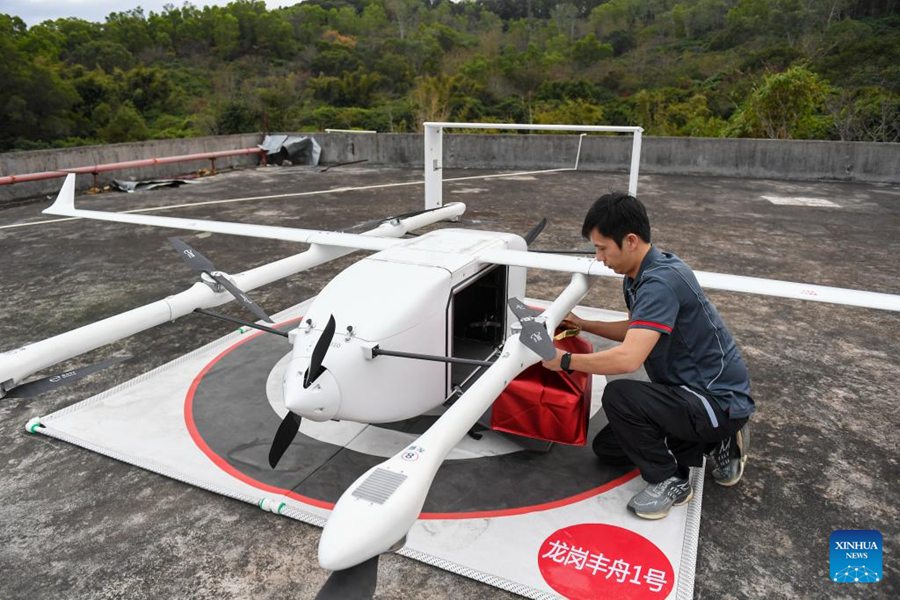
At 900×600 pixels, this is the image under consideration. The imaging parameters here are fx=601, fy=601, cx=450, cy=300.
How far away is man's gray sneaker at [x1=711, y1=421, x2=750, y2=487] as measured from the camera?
5.89 metres

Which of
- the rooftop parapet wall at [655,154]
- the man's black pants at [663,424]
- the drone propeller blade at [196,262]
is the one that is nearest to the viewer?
the man's black pants at [663,424]

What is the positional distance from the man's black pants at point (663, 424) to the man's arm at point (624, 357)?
0.55 metres

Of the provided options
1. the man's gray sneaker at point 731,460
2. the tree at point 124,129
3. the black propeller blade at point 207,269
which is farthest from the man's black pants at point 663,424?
the tree at point 124,129

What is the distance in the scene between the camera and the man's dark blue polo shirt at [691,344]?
17.1 ft

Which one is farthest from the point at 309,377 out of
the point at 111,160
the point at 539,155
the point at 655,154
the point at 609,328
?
the point at 655,154

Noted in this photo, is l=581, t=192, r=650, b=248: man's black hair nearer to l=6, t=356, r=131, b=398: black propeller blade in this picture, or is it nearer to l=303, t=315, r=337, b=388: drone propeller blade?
l=303, t=315, r=337, b=388: drone propeller blade

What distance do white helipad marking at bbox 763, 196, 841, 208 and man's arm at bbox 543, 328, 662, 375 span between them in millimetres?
17300

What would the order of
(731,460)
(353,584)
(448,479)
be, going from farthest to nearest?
(448,479), (731,460), (353,584)

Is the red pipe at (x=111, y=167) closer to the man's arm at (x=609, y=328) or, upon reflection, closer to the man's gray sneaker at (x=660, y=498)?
the man's arm at (x=609, y=328)

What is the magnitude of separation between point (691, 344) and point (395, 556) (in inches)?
125

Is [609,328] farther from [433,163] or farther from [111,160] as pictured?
[111,160]

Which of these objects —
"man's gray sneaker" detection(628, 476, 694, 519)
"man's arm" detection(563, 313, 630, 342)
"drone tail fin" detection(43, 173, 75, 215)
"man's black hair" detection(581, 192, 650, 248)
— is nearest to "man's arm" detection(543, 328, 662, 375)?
"man's black hair" detection(581, 192, 650, 248)

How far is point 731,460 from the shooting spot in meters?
5.96

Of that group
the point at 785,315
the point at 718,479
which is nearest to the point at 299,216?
the point at 785,315
